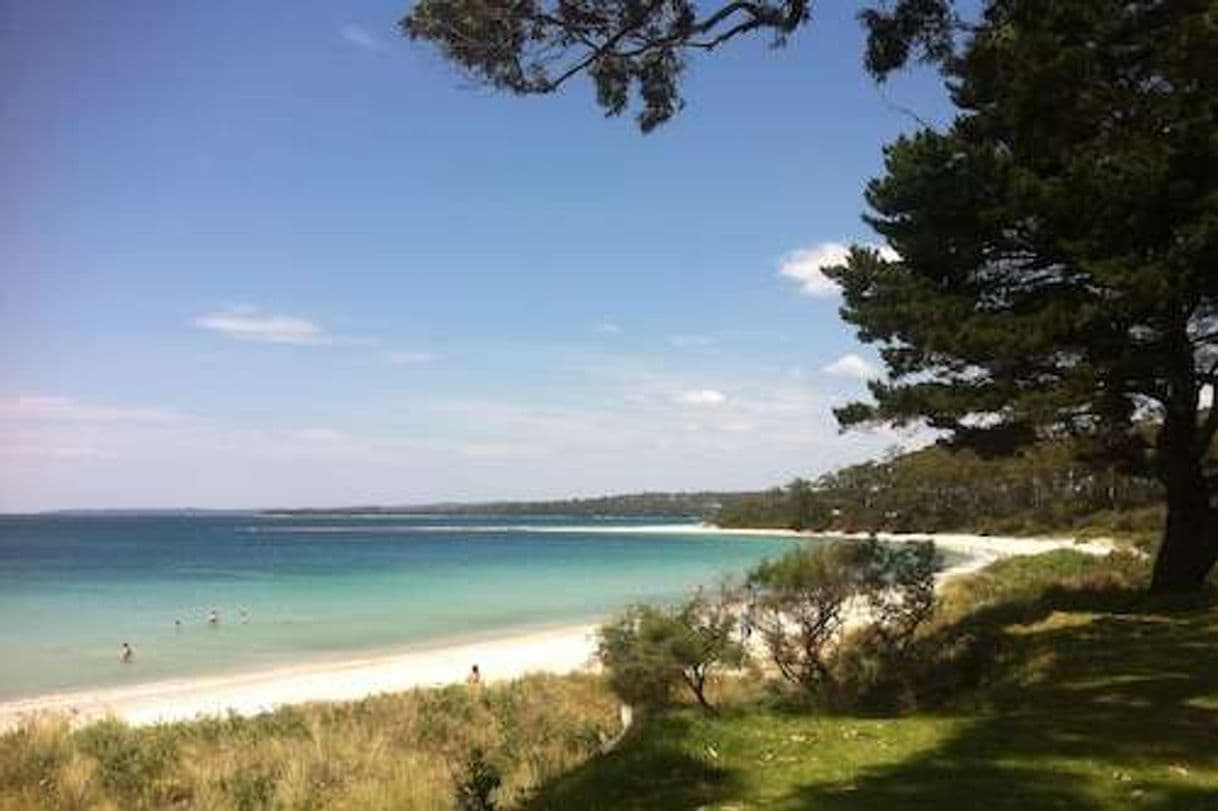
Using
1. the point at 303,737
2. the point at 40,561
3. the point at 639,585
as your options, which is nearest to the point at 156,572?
the point at 40,561

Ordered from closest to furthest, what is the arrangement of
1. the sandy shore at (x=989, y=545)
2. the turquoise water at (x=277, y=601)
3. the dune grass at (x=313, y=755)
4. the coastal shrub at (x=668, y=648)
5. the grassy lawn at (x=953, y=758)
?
the grassy lawn at (x=953, y=758), the dune grass at (x=313, y=755), the coastal shrub at (x=668, y=648), the turquoise water at (x=277, y=601), the sandy shore at (x=989, y=545)

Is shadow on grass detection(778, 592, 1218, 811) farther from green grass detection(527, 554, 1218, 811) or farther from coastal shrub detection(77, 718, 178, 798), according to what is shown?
coastal shrub detection(77, 718, 178, 798)

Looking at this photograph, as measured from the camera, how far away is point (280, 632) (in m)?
48.3

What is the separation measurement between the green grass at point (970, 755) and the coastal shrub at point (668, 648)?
500cm

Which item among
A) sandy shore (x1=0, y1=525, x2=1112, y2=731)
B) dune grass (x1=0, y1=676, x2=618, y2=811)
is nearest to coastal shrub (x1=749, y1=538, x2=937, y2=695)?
dune grass (x1=0, y1=676, x2=618, y2=811)

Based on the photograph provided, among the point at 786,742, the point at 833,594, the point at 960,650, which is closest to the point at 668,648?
the point at 833,594

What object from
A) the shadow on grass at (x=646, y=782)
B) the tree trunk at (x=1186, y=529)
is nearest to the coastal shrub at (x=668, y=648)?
the tree trunk at (x=1186, y=529)

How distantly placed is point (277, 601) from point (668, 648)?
158 ft

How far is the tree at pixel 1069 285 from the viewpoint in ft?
60.5

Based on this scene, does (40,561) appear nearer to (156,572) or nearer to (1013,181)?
(156,572)

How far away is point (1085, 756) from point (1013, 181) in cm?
1181

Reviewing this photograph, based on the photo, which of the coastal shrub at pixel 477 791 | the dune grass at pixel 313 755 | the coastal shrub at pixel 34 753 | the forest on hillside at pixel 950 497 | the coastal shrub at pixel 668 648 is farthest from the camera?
the forest on hillside at pixel 950 497

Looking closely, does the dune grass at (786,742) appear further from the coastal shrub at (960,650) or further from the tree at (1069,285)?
the tree at (1069,285)

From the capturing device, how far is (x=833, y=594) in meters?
19.9
